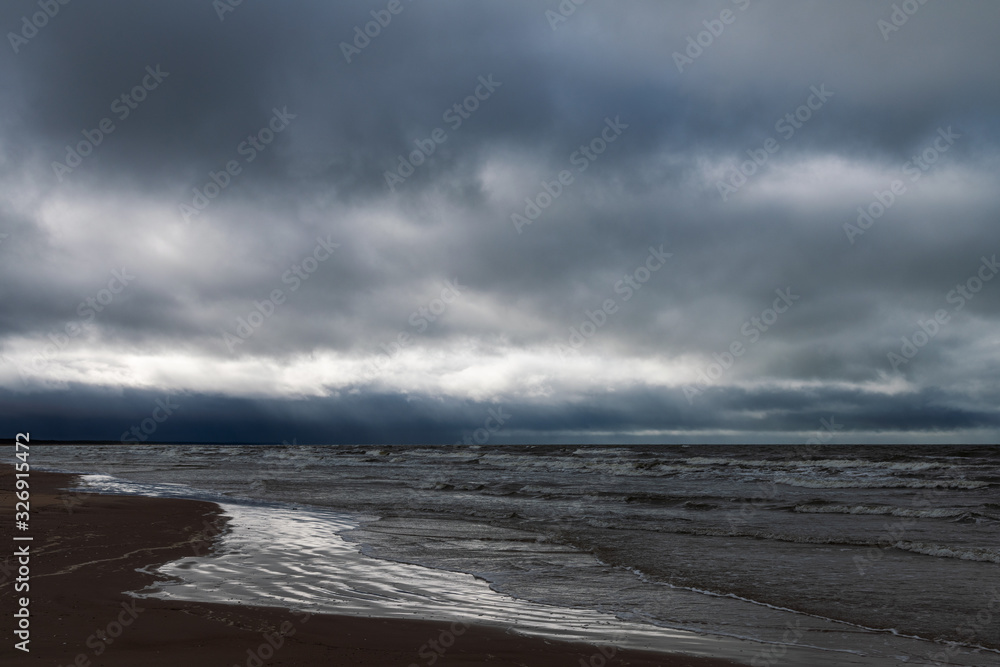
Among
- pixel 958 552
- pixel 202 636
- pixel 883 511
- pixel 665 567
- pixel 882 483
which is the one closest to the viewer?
pixel 202 636

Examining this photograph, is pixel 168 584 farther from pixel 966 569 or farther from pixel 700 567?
pixel 966 569

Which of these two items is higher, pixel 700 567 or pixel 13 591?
pixel 13 591

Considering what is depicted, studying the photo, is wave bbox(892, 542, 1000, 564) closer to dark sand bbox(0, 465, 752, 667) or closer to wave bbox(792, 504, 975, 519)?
wave bbox(792, 504, 975, 519)

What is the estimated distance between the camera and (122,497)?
818 inches

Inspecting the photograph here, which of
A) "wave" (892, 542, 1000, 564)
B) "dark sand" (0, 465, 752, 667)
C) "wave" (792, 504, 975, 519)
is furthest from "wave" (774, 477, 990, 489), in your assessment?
"dark sand" (0, 465, 752, 667)

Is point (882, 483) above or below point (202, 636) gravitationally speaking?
below

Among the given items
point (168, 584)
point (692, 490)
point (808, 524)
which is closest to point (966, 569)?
point (808, 524)

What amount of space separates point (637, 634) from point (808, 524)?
1249 centimetres

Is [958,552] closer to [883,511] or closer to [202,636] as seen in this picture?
[883,511]

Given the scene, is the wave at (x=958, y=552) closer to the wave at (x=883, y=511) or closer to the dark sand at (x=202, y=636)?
the wave at (x=883, y=511)

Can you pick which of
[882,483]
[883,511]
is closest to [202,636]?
[883,511]

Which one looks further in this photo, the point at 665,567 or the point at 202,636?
the point at 665,567

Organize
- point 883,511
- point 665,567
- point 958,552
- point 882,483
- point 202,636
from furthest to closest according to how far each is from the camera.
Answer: point 882,483, point 883,511, point 958,552, point 665,567, point 202,636

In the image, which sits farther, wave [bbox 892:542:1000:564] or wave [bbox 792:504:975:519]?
wave [bbox 792:504:975:519]
